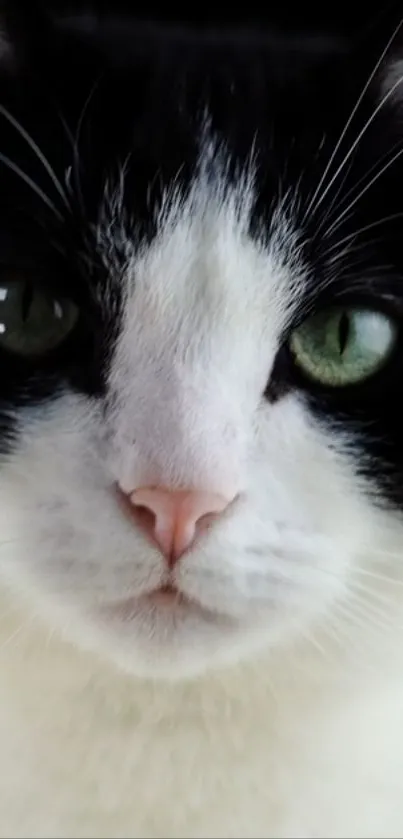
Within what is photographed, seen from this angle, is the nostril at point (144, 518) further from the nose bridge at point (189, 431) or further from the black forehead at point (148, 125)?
the black forehead at point (148, 125)

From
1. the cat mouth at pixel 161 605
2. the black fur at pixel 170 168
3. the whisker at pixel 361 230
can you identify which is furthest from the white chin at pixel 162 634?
the whisker at pixel 361 230

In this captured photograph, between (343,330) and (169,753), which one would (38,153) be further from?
(169,753)

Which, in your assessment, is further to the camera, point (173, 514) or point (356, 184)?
point (356, 184)

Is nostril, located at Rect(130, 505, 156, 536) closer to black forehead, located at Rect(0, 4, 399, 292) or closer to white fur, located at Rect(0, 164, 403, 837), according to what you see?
white fur, located at Rect(0, 164, 403, 837)

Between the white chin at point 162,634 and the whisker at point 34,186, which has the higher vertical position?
the whisker at point 34,186

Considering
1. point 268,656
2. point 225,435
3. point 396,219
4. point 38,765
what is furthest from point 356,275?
point 38,765

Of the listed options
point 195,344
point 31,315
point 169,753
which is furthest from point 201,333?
point 169,753

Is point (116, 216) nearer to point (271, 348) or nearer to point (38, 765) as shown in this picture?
point (271, 348)
